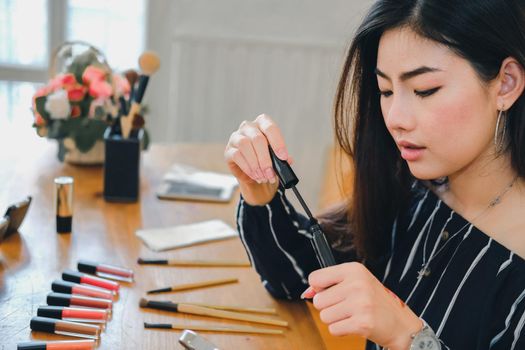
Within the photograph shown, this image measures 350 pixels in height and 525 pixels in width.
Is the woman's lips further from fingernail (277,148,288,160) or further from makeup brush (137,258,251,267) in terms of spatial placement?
makeup brush (137,258,251,267)

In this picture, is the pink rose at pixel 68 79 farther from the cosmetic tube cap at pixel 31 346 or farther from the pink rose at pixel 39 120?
the cosmetic tube cap at pixel 31 346

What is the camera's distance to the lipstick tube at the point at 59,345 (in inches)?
32.1

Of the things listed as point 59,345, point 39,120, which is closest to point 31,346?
point 59,345

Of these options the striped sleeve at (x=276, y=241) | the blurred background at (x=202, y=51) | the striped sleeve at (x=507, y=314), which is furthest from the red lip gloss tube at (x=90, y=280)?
the blurred background at (x=202, y=51)

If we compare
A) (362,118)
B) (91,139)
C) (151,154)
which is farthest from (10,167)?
(362,118)

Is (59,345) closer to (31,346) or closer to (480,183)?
(31,346)

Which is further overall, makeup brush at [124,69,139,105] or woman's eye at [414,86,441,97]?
makeup brush at [124,69,139,105]

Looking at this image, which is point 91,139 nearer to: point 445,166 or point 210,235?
point 210,235

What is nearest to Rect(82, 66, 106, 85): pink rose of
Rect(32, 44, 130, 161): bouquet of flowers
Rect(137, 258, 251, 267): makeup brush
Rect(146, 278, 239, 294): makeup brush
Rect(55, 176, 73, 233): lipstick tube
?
Rect(32, 44, 130, 161): bouquet of flowers

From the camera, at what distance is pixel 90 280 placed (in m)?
1.02

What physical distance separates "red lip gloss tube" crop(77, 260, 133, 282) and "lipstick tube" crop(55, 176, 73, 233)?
0.56 ft

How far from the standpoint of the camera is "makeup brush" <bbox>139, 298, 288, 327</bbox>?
38.1 inches

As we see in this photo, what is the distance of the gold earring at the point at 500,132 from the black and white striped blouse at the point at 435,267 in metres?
0.14

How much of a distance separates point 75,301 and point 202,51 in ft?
5.88
